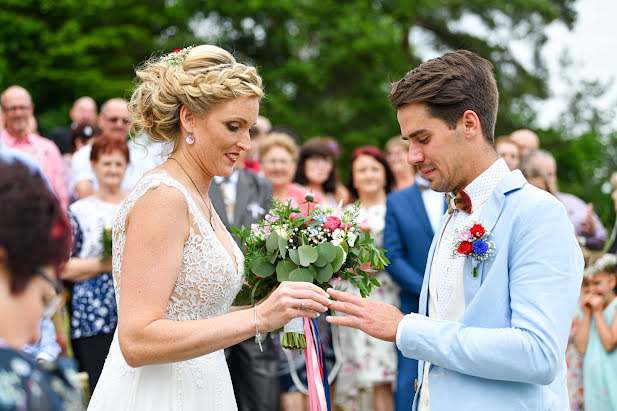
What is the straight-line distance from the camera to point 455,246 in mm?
2834

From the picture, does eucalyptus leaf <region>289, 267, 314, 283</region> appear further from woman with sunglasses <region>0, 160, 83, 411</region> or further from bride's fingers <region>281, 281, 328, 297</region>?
woman with sunglasses <region>0, 160, 83, 411</region>

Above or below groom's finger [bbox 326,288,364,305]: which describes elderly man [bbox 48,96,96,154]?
above

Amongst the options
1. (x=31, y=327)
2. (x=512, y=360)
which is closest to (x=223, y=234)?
(x=512, y=360)

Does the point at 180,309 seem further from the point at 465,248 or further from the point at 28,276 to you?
the point at 28,276

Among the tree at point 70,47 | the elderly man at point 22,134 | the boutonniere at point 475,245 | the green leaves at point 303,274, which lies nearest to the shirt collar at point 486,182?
the boutonniere at point 475,245

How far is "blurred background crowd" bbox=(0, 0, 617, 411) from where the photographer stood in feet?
5.86

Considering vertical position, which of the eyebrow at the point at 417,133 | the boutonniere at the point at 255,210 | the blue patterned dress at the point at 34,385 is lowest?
the blue patterned dress at the point at 34,385

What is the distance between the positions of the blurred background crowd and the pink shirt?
0.09ft

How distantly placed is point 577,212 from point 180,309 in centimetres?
611

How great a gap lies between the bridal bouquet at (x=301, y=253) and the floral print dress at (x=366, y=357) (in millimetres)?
2955

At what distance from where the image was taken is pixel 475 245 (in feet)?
8.93

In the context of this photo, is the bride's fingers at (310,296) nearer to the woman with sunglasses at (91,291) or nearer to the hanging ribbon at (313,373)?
the hanging ribbon at (313,373)

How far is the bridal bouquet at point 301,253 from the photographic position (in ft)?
10.9

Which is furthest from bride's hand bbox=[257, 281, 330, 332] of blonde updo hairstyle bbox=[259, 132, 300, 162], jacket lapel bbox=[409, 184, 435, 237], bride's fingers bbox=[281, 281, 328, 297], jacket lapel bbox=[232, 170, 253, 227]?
blonde updo hairstyle bbox=[259, 132, 300, 162]
